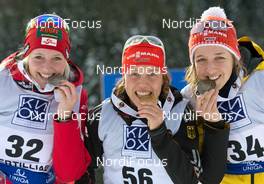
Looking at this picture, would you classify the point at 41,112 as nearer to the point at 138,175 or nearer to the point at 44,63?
the point at 44,63

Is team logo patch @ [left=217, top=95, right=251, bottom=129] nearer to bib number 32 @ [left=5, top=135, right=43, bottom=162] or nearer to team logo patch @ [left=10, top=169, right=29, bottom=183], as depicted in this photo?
bib number 32 @ [left=5, top=135, right=43, bottom=162]

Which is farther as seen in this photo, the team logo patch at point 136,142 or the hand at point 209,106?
the team logo patch at point 136,142

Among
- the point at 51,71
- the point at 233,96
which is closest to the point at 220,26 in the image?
the point at 233,96

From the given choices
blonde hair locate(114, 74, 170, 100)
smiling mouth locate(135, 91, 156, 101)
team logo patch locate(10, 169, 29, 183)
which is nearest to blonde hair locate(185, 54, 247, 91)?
blonde hair locate(114, 74, 170, 100)

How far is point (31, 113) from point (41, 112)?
2.0 inches

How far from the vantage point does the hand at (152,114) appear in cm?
290

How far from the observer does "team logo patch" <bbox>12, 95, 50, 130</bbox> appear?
3215mm

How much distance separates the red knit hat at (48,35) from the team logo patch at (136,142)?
0.52 metres

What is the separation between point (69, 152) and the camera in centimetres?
309

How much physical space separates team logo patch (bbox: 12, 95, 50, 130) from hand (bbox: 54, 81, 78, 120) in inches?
7.1

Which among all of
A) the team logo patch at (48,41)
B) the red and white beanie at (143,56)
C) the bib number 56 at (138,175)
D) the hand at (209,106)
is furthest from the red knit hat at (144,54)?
the bib number 56 at (138,175)

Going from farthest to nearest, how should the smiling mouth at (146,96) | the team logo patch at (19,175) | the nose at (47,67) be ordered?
the team logo patch at (19,175)
the nose at (47,67)
the smiling mouth at (146,96)

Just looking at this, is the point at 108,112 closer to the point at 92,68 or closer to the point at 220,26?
the point at 220,26

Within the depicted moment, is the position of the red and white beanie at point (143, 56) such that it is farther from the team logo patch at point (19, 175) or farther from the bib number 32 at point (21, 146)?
the team logo patch at point (19, 175)
